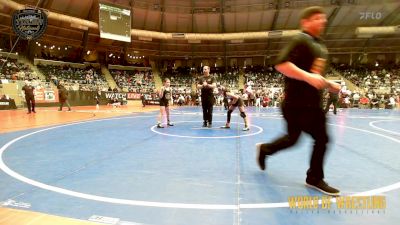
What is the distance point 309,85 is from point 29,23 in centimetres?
415

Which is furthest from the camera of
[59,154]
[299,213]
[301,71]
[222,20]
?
[222,20]

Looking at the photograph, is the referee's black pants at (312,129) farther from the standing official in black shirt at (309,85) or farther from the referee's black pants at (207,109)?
the referee's black pants at (207,109)

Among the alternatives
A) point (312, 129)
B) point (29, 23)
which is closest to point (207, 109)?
point (29, 23)

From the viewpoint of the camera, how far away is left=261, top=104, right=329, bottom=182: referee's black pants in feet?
9.87

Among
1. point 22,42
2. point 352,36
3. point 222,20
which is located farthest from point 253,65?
point 22,42

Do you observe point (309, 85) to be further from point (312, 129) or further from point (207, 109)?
point (207, 109)

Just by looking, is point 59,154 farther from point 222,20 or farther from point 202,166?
point 222,20

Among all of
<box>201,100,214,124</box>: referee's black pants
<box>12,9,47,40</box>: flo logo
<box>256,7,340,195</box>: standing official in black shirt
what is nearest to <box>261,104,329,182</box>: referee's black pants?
<box>256,7,340,195</box>: standing official in black shirt

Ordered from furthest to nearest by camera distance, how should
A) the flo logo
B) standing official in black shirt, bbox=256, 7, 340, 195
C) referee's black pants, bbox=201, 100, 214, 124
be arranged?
referee's black pants, bbox=201, 100, 214, 124, the flo logo, standing official in black shirt, bbox=256, 7, 340, 195

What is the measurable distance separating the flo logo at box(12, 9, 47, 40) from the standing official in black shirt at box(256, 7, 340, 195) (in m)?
3.61

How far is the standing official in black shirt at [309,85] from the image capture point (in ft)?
9.66

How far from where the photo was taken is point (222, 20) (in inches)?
1330

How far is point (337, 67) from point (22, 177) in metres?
39.8

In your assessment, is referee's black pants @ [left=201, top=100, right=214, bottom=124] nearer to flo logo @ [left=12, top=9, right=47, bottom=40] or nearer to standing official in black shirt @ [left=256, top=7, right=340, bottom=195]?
flo logo @ [left=12, top=9, right=47, bottom=40]
